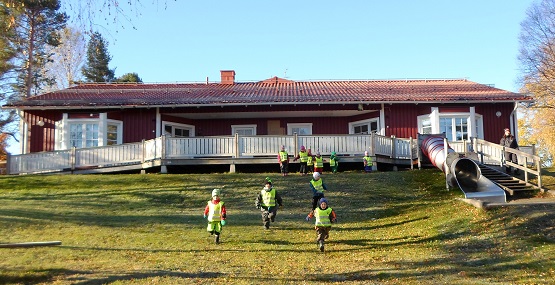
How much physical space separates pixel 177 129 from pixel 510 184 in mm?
15441

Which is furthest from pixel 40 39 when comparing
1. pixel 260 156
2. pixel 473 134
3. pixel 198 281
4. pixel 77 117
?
pixel 198 281

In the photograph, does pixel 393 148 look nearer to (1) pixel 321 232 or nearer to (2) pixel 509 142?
(2) pixel 509 142

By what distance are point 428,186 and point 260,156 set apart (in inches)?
272

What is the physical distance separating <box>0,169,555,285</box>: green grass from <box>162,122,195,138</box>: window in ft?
20.3

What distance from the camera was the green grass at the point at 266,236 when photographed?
881 centimetres

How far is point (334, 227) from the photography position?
12703 mm

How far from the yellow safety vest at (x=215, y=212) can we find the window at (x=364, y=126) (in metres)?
14.0

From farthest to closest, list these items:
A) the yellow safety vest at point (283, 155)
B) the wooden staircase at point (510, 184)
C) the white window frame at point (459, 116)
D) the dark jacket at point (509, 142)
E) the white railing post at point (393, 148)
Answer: the white window frame at point (459, 116)
the white railing post at point (393, 148)
the yellow safety vest at point (283, 155)
the dark jacket at point (509, 142)
the wooden staircase at point (510, 184)

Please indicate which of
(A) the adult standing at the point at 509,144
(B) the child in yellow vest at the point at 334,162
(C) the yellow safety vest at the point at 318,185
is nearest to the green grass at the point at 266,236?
(C) the yellow safety vest at the point at 318,185

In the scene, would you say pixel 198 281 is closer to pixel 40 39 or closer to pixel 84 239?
pixel 84 239

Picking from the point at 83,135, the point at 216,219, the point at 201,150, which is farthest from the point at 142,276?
the point at 83,135

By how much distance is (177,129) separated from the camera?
24547 millimetres

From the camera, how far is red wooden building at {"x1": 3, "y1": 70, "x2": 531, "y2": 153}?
22.7 m

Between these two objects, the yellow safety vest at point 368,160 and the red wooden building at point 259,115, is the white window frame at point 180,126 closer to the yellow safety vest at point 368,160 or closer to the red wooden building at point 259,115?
the red wooden building at point 259,115
